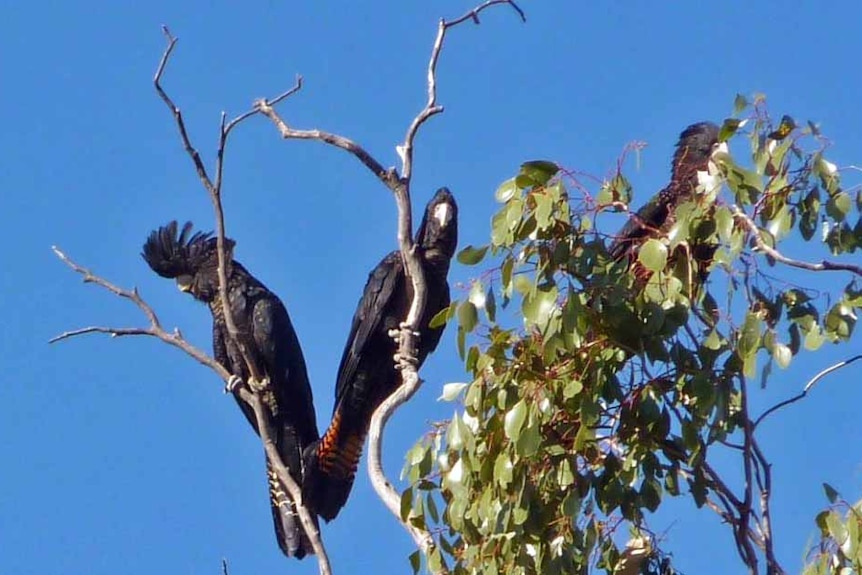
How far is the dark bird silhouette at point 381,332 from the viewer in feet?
25.4

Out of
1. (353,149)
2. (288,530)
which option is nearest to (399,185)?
(353,149)

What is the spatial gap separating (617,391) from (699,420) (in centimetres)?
26

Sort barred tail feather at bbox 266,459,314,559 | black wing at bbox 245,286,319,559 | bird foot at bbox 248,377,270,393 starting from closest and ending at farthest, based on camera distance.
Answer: bird foot at bbox 248,377,270,393 < barred tail feather at bbox 266,459,314,559 < black wing at bbox 245,286,319,559

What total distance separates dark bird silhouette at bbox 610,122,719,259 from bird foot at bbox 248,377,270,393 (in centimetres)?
213

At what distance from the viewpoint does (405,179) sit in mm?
5426

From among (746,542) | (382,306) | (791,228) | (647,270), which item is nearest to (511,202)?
(647,270)

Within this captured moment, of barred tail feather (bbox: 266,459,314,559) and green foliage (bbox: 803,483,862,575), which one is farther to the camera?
barred tail feather (bbox: 266,459,314,559)

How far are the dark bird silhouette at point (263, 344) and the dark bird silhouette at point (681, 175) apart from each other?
229 cm

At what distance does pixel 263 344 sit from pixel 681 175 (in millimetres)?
2521

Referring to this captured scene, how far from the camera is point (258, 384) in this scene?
25.4 feet

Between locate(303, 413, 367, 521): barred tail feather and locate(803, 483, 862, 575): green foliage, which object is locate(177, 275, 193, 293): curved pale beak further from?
locate(803, 483, 862, 575): green foliage

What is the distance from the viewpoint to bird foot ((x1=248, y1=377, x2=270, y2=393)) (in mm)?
7544

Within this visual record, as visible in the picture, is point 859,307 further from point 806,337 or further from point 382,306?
point 382,306

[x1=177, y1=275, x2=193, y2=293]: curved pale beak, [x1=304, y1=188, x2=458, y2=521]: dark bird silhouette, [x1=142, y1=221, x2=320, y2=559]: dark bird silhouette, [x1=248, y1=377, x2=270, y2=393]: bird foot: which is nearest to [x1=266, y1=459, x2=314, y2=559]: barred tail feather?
[x1=142, y1=221, x2=320, y2=559]: dark bird silhouette
